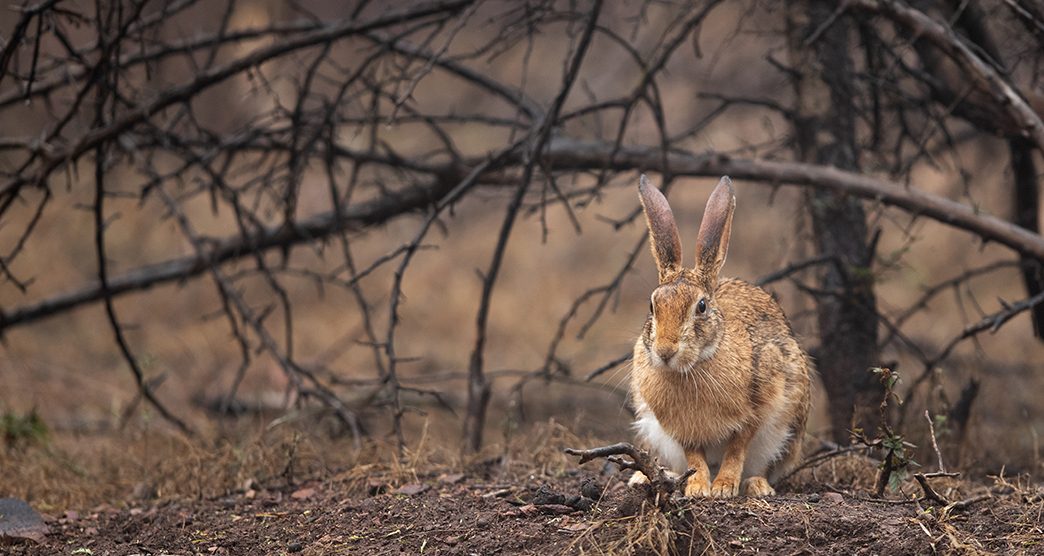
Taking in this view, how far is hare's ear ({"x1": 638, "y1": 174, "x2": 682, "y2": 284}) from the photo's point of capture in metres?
4.10

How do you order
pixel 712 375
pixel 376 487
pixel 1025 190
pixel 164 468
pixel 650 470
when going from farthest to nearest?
pixel 1025 190 < pixel 164 468 < pixel 376 487 < pixel 712 375 < pixel 650 470

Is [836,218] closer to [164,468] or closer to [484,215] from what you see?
[164,468]

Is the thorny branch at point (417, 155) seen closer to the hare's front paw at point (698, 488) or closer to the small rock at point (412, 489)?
the small rock at point (412, 489)

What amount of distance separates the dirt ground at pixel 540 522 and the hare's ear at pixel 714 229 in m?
0.88

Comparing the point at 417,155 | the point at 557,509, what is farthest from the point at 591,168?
the point at 557,509

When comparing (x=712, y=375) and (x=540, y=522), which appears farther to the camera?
(x=712, y=375)

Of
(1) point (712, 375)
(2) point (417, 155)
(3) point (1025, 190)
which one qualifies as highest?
(2) point (417, 155)

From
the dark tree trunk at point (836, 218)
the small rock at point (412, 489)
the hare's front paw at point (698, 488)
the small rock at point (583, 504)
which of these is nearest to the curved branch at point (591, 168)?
the dark tree trunk at point (836, 218)

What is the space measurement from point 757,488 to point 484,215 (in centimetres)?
931

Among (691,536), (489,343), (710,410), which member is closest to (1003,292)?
(489,343)

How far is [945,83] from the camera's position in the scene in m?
6.05

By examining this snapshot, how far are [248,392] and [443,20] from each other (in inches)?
172

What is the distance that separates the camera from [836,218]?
5902 mm

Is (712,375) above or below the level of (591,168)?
below
